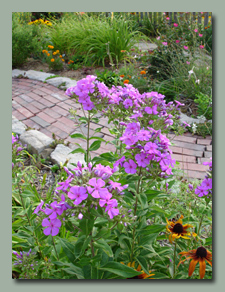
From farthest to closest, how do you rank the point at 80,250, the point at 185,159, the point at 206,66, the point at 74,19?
the point at 74,19 < the point at 206,66 < the point at 185,159 < the point at 80,250

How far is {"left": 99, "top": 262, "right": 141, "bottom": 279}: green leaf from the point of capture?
1235 millimetres

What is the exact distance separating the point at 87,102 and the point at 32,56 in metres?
2.70

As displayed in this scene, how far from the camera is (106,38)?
4.14 meters

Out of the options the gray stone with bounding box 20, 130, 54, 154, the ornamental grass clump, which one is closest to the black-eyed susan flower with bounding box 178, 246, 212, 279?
Answer: the gray stone with bounding box 20, 130, 54, 154

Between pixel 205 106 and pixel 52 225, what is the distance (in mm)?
2485

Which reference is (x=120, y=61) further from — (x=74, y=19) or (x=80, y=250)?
(x=80, y=250)

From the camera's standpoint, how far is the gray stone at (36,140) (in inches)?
104

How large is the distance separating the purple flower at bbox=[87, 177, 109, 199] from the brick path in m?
1.54

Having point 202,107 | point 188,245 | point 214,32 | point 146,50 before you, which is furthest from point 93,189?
point 146,50

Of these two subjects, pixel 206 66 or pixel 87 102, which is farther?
pixel 206 66

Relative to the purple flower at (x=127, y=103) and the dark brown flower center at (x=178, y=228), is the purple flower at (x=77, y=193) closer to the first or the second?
the dark brown flower center at (x=178, y=228)

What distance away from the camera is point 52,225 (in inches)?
43.4

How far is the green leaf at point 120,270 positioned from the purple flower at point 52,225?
11.8 inches

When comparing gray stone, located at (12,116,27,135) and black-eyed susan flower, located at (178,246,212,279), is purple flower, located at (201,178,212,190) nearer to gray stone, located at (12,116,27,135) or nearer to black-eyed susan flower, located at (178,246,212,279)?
black-eyed susan flower, located at (178,246,212,279)
